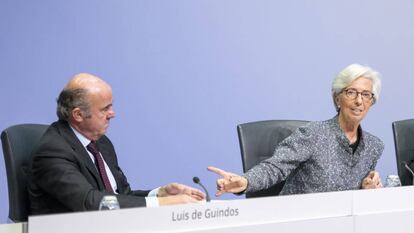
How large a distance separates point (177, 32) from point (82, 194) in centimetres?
188

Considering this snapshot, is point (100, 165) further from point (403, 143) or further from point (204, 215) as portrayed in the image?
point (403, 143)

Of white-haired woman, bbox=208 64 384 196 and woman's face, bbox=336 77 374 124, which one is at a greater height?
woman's face, bbox=336 77 374 124

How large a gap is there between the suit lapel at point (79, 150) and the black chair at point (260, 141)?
706 mm

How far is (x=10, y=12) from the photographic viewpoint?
3385 millimetres

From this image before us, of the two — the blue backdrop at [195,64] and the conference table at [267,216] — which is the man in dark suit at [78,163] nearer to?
the conference table at [267,216]

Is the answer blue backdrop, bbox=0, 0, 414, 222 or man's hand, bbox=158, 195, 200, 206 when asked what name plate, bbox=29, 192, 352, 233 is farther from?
blue backdrop, bbox=0, 0, 414, 222

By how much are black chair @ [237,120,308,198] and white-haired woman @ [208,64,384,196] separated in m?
0.14

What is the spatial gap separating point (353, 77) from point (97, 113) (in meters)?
1.06

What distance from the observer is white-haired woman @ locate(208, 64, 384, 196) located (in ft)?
8.30

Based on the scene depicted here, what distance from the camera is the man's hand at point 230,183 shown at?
223cm

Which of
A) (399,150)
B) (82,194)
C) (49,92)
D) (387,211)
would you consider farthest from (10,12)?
(387,211)

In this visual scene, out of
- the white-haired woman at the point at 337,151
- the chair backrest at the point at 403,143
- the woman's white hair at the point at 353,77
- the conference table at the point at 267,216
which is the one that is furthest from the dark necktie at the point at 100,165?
the chair backrest at the point at 403,143

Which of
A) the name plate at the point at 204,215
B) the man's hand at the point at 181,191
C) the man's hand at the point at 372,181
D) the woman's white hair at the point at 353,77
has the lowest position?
the man's hand at the point at 372,181

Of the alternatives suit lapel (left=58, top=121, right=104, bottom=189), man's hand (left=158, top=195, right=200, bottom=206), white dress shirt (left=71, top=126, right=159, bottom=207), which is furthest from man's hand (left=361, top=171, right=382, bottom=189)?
suit lapel (left=58, top=121, right=104, bottom=189)
